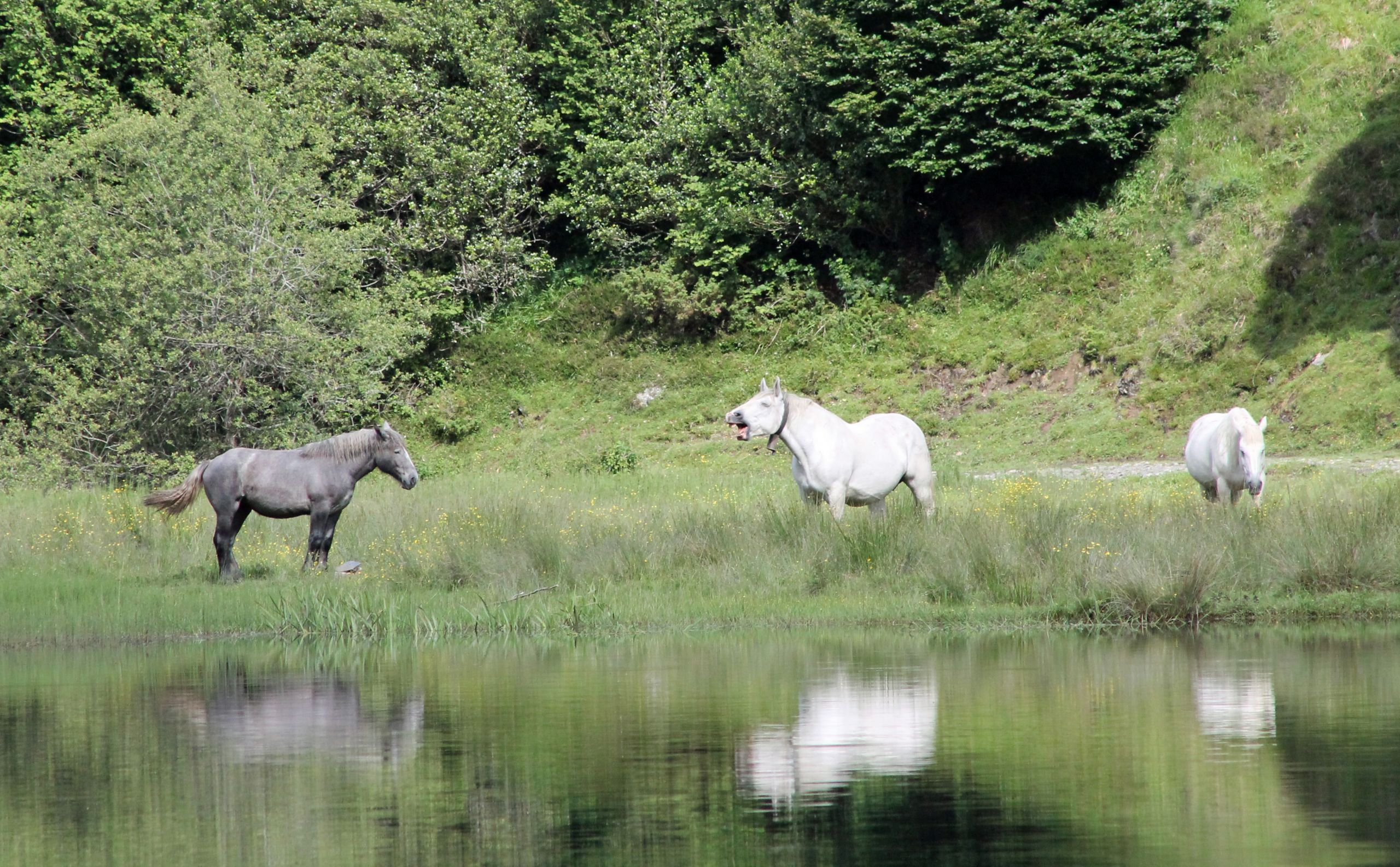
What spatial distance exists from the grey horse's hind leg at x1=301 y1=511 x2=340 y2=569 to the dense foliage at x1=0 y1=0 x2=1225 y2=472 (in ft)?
52.2

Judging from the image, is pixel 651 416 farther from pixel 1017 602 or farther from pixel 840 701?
pixel 840 701

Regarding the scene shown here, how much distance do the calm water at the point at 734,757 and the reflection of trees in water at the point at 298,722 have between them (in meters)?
0.04

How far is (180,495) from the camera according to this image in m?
19.3

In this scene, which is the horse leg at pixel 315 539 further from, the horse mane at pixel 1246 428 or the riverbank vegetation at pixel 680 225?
the riverbank vegetation at pixel 680 225

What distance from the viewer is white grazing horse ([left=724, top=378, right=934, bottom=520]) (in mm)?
18656

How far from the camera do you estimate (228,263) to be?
34688mm

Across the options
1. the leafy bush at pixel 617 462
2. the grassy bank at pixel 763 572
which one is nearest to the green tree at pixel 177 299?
the leafy bush at pixel 617 462

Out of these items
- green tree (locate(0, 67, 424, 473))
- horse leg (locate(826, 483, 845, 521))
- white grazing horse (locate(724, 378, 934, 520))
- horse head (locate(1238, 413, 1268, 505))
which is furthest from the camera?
green tree (locate(0, 67, 424, 473))

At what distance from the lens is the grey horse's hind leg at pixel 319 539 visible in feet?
61.9

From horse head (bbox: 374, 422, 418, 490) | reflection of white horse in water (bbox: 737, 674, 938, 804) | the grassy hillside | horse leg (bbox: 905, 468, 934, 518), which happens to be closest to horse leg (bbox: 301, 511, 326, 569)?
horse head (bbox: 374, 422, 418, 490)

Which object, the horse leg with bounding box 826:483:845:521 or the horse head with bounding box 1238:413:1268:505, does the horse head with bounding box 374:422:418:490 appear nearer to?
the horse leg with bounding box 826:483:845:521

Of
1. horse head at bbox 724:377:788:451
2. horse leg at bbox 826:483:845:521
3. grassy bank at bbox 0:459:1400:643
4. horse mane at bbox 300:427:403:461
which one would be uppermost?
horse head at bbox 724:377:788:451

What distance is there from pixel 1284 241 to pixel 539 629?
25.0 metres

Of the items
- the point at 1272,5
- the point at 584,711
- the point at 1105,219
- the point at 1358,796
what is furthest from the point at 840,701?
the point at 1272,5
